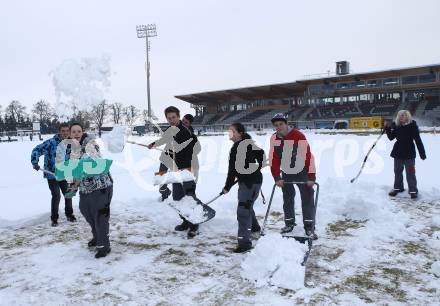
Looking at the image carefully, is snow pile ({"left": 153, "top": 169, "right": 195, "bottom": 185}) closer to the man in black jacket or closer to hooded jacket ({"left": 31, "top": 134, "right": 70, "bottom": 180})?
the man in black jacket

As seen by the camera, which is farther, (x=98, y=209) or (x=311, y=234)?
(x=98, y=209)

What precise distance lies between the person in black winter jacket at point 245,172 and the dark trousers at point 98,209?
1637 millimetres

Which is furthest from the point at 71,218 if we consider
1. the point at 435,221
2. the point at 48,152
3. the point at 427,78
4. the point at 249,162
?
the point at 427,78

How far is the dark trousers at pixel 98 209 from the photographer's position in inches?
181

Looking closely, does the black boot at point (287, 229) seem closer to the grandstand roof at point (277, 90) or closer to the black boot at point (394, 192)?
the black boot at point (394, 192)

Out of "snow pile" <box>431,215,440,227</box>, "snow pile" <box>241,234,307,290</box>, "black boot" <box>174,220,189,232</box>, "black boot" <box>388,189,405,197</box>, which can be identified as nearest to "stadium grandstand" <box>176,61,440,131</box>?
"black boot" <box>388,189,405,197</box>

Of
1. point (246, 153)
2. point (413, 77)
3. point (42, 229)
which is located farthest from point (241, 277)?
point (413, 77)

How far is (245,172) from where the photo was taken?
4797 millimetres

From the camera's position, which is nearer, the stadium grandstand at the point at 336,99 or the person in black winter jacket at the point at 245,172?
the person in black winter jacket at the point at 245,172

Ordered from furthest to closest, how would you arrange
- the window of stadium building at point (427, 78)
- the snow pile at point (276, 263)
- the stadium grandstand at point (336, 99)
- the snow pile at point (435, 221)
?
the stadium grandstand at point (336, 99) → the window of stadium building at point (427, 78) → the snow pile at point (435, 221) → the snow pile at point (276, 263)

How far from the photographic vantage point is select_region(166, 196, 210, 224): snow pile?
17.8 ft

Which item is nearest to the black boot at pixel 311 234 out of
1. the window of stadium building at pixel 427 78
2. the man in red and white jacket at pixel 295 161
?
the man in red and white jacket at pixel 295 161

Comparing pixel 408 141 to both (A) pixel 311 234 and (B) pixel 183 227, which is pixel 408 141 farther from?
(B) pixel 183 227

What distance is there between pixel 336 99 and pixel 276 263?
54.2 meters
